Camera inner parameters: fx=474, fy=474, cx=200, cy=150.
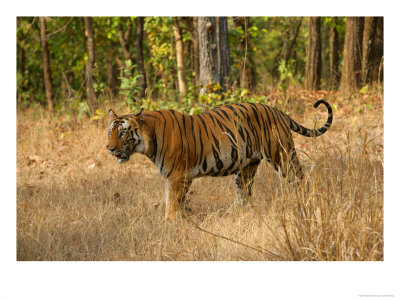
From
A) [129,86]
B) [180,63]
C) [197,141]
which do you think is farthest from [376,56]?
[197,141]

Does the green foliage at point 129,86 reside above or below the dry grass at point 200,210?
above

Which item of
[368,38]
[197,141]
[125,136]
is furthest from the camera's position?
[368,38]

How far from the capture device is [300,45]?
77.0ft

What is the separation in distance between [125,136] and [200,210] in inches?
49.3

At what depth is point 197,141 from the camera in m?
4.99

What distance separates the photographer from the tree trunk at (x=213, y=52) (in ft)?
26.2

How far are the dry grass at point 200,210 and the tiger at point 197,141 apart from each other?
0.29 metres

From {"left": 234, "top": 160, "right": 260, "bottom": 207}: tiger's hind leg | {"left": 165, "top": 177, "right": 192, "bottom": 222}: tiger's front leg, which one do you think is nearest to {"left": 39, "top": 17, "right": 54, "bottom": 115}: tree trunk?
{"left": 234, "top": 160, "right": 260, "bottom": 207}: tiger's hind leg

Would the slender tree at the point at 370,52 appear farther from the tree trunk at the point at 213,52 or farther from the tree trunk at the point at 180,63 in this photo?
the tree trunk at the point at 180,63

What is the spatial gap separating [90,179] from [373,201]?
417cm

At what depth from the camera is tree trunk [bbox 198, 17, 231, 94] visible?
8.00 meters

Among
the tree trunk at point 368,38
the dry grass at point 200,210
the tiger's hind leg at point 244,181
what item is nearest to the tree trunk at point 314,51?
the tree trunk at point 368,38

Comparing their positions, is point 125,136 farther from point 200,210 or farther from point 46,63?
point 46,63
